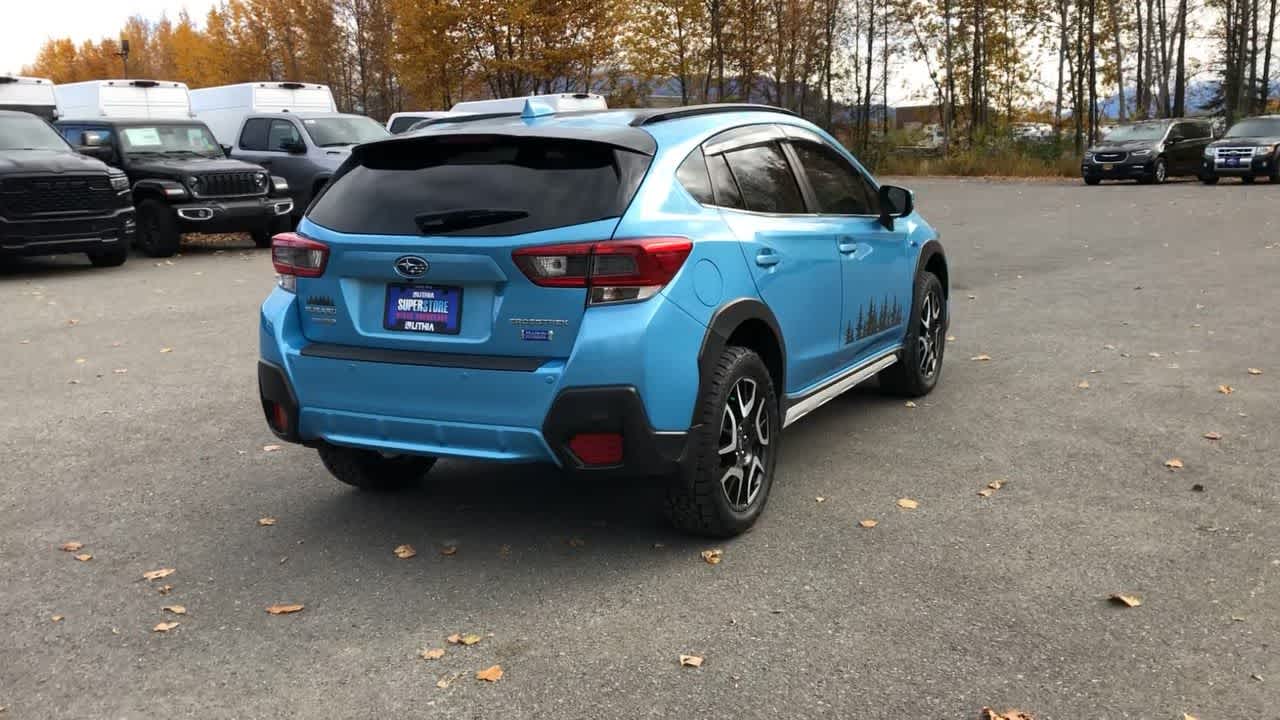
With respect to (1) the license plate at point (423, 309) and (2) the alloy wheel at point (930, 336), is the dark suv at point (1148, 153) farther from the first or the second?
(1) the license plate at point (423, 309)

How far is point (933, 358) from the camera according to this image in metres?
7.63

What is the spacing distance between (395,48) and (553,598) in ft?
156

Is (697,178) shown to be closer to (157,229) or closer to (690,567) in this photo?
(690,567)

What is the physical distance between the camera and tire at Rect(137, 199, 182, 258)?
56.1 feet

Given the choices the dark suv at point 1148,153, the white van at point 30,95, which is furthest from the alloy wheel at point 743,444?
the dark suv at point 1148,153

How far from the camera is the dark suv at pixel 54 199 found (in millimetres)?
14680

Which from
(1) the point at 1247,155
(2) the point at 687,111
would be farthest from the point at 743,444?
(1) the point at 1247,155

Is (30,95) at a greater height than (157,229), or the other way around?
(30,95)

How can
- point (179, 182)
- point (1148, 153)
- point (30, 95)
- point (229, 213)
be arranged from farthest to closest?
point (1148, 153) < point (30, 95) < point (229, 213) < point (179, 182)

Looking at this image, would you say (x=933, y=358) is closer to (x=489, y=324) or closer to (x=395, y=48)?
(x=489, y=324)

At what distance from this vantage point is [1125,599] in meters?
4.23

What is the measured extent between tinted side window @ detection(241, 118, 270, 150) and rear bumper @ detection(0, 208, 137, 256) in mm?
5597

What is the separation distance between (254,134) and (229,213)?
4562 mm

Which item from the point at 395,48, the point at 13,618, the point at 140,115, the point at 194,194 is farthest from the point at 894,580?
the point at 395,48
